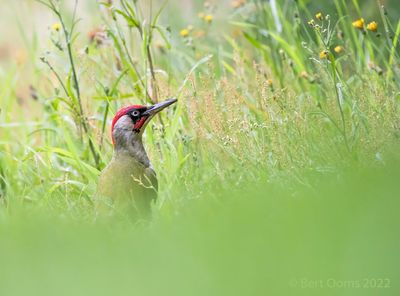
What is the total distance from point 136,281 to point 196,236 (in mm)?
414

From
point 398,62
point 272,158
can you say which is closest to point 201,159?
point 272,158

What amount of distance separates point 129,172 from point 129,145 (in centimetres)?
25

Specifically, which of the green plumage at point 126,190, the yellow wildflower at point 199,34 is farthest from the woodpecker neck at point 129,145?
the yellow wildflower at point 199,34

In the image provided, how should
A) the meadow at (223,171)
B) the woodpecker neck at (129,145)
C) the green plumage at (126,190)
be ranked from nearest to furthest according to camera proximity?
the meadow at (223,171), the green plumage at (126,190), the woodpecker neck at (129,145)

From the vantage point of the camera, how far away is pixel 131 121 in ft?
18.0

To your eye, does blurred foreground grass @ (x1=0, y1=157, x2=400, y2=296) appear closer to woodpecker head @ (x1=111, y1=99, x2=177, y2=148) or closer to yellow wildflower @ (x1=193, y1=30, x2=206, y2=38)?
woodpecker head @ (x1=111, y1=99, x2=177, y2=148)

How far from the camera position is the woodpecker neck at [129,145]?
540 cm

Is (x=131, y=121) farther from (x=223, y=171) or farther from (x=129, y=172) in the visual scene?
(x=223, y=171)

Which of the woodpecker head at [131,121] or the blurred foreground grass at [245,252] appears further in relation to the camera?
the woodpecker head at [131,121]

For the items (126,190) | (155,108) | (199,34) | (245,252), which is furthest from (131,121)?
(245,252)

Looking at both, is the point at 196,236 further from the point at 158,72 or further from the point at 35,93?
the point at 35,93

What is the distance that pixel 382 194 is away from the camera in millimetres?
3213

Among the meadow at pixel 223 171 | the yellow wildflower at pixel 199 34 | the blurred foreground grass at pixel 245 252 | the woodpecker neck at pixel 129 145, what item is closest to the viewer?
the blurred foreground grass at pixel 245 252

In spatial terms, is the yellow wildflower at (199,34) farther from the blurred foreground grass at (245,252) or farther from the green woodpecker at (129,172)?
the blurred foreground grass at (245,252)
